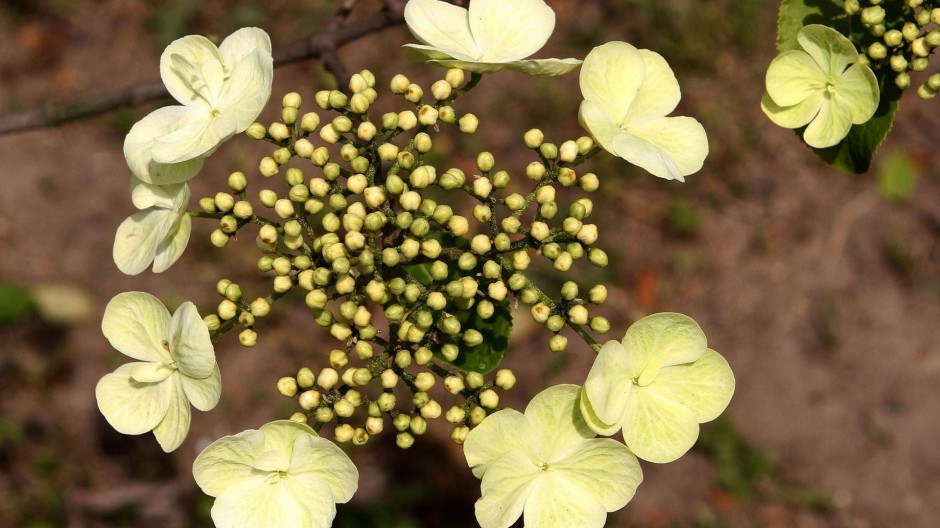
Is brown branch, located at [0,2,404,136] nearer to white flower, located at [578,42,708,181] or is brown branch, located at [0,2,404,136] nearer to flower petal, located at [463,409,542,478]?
white flower, located at [578,42,708,181]

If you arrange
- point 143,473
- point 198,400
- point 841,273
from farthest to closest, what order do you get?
point 841,273, point 143,473, point 198,400

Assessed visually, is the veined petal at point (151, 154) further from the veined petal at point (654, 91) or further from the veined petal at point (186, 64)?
the veined petal at point (654, 91)

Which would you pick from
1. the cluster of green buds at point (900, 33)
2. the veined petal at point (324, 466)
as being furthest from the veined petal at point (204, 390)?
the cluster of green buds at point (900, 33)

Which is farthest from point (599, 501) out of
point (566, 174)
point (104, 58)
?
point (104, 58)

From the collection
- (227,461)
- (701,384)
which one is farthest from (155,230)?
(701,384)

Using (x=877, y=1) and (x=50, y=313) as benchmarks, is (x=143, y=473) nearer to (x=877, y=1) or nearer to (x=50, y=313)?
(x=50, y=313)

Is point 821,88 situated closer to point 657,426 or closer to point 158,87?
point 657,426
